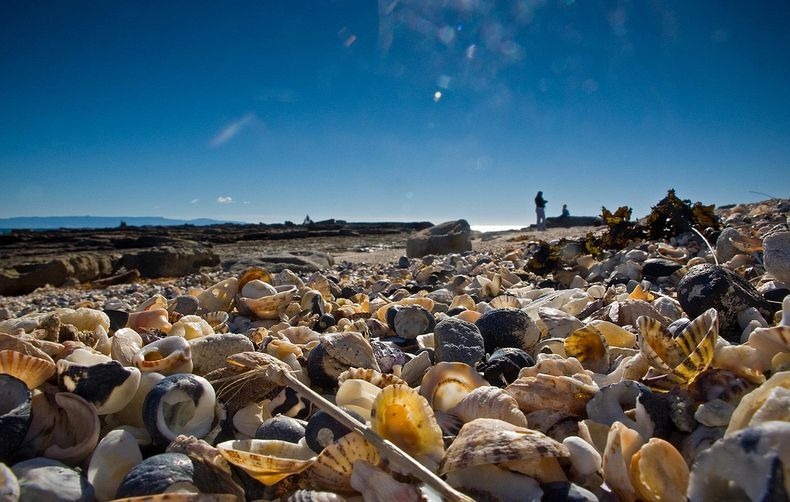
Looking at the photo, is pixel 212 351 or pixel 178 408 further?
pixel 212 351

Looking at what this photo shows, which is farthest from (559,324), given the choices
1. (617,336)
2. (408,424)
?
(408,424)

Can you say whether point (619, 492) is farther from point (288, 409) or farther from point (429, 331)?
point (429, 331)

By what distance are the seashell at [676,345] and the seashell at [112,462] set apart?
5.01 feet

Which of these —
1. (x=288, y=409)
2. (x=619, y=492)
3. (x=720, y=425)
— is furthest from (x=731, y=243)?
(x=288, y=409)

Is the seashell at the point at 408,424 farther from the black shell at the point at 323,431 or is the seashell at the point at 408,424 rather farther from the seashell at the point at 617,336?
the seashell at the point at 617,336

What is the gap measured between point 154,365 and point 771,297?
103 inches

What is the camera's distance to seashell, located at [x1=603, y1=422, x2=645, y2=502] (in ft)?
3.67

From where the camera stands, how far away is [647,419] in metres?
1.27

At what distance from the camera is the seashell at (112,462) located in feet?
3.77

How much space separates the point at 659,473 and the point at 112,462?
1331 mm

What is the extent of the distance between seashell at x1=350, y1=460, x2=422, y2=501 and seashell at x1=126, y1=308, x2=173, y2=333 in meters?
1.66

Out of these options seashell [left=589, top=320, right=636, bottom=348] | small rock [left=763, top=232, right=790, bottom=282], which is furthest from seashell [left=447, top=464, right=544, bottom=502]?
small rock [left=763, top=232, right=790, bottom=282]

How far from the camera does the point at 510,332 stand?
2133mm

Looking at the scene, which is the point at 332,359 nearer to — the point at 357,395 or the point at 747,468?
the point at 357,395
